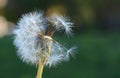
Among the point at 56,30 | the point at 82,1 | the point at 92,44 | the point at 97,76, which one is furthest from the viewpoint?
the point at 82,1

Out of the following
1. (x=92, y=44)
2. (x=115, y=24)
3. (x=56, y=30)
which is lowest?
(x=56, y=30)

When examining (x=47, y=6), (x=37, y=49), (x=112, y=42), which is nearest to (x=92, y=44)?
(x=112, y=42)

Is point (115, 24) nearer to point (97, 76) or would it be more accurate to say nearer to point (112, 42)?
point (112, 42)

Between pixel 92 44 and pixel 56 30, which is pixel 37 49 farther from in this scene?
pixel 92 44

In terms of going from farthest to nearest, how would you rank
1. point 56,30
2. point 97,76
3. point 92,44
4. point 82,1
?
1. point 82,1
2. point 92,44
3. point 97,76
4. point 56,30

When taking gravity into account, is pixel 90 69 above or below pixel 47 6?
below

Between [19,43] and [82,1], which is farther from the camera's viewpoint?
[82,1]

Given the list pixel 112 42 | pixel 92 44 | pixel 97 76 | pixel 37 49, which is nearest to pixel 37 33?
pixel 37 49
